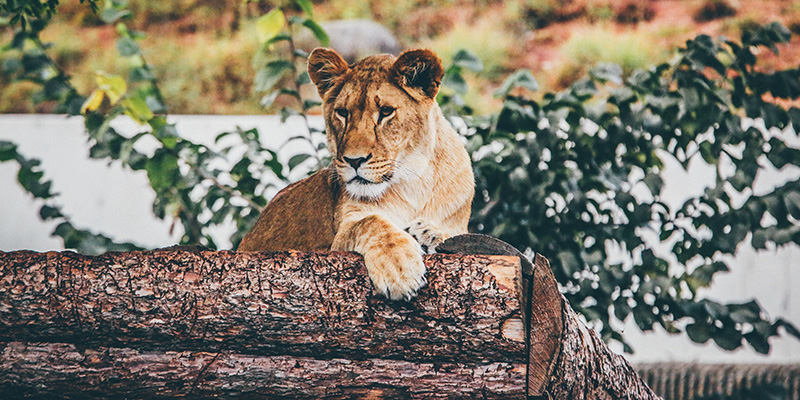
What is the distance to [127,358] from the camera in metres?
1.89

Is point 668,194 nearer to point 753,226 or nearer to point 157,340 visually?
point 753,226

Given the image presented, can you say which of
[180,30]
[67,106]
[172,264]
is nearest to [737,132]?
[172,264]

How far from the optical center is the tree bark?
5.96 ft

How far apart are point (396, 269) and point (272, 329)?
1.18ft

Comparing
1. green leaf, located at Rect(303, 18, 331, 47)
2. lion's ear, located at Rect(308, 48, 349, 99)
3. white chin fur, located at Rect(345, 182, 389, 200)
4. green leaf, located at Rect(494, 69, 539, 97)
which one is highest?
lion's ear, located at Rect(308, 48, 349, 99)

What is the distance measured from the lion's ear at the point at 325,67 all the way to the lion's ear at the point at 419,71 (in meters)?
0.23

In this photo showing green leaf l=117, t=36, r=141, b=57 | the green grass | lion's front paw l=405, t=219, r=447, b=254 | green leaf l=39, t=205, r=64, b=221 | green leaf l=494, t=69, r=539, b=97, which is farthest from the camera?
the green grass

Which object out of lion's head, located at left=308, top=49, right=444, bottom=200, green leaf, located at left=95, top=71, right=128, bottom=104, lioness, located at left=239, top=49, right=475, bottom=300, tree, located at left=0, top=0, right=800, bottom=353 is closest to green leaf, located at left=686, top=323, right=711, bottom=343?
tree, located at left=0, top=0, right=800, bottom=353

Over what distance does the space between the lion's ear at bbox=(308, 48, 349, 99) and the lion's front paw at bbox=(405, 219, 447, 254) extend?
57 centimetres

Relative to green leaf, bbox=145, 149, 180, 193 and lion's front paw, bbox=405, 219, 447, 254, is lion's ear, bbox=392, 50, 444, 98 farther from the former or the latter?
green leaf, bbox=145, 149, 180, 193

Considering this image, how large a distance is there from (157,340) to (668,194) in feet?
15.7

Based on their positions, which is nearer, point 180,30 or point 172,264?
point 172,264

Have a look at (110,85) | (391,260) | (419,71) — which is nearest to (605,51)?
(110,85)

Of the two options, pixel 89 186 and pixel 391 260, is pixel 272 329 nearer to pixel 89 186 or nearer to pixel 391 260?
pixel 391 260
